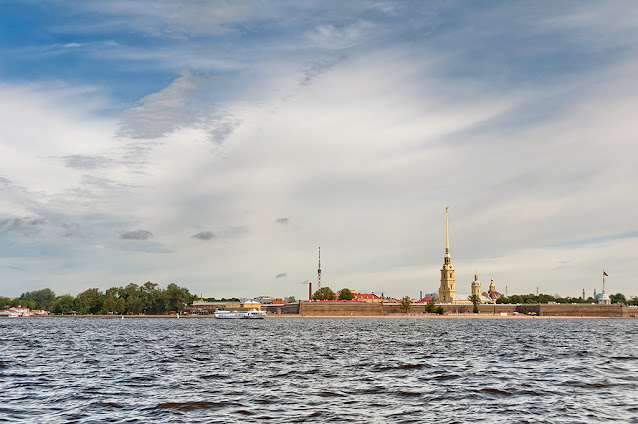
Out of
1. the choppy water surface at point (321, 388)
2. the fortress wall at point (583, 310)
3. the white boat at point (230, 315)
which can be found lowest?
the white boat at point (230, 315)

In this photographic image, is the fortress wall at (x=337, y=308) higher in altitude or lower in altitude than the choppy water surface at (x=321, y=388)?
lower

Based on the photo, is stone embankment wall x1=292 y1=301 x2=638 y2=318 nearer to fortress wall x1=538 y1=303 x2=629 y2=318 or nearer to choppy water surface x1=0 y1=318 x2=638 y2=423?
fortress wall x1=538 y1=303 x2=629 y2=318

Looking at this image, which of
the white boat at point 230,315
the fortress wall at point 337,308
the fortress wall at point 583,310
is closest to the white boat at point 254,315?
the white boat at point 230,315

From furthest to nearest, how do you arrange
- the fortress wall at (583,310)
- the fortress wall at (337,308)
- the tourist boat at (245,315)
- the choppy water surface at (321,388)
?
the fortress wall at (583,310), the fortress wall at (337,308), the tourist boat at (245,315), the choppy water surface at (321,388)

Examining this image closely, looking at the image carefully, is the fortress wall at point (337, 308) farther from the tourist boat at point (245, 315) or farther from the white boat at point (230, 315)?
the white boat at point (230, 315)

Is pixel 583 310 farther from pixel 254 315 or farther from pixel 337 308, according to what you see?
pixel 254 315

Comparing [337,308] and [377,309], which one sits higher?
[337,308]

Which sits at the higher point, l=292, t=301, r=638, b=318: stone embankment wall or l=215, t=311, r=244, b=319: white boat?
l=292, t=301, r=638, b=318: stone embankment wall

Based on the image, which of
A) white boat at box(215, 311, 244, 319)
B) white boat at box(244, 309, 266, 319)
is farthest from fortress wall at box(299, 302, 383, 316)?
white boat at box(215, 311, 244, 319)

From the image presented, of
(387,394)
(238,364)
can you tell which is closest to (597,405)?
(387,394)

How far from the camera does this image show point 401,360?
33500 mm

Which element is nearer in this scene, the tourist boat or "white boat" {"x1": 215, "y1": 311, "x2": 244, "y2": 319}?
the tourist boat

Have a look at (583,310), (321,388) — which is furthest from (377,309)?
(321,388)

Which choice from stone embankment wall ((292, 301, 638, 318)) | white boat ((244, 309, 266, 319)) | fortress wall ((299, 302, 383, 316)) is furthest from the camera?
stone embankment wall ((292, 301, 638, 318))
